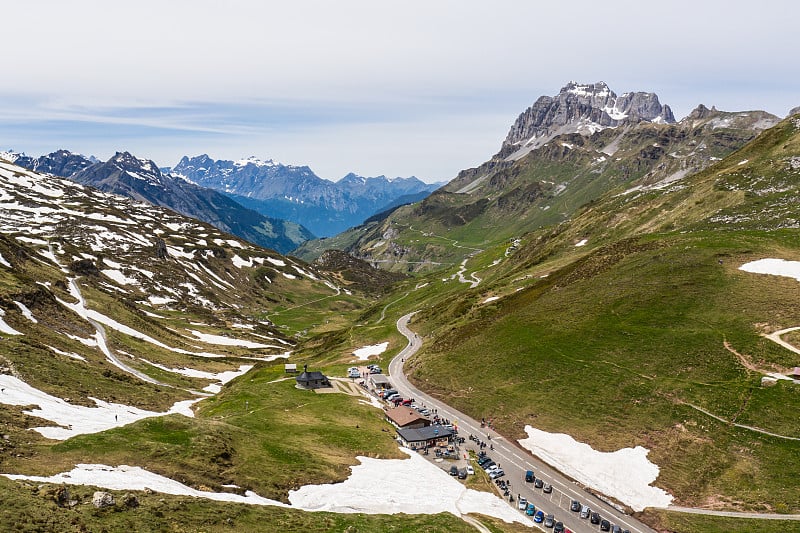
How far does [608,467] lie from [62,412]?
2915 inches

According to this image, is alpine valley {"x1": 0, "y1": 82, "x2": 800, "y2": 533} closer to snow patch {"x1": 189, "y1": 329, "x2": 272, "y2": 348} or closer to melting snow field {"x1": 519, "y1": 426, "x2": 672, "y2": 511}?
melting snow field {"x1": 519, "y1": 426, "x2": 672, "y2": 511}

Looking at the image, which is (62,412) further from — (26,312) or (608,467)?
(608,467)

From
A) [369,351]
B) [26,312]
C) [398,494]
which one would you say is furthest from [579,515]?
[26,312]

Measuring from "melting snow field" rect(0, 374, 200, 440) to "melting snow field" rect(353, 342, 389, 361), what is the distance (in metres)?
71.1

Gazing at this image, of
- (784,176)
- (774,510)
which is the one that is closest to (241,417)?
(774,510)

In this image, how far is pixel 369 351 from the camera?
5659 inches

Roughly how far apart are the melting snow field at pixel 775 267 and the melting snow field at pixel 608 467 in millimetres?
50897

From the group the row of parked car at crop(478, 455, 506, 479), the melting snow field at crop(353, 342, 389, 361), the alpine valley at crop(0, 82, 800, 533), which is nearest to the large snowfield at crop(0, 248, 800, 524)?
the alpine valley at crop(0, 82, 800, 533)

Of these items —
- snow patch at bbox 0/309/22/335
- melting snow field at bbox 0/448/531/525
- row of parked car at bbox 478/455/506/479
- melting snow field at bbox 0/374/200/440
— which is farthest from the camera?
snow patch at bbox 0/309/22/335

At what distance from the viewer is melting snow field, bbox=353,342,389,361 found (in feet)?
458

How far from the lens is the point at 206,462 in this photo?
173 feet

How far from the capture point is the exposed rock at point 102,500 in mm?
36000

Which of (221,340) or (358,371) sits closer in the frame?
(358,371)

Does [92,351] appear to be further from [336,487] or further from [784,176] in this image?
[784,176]
